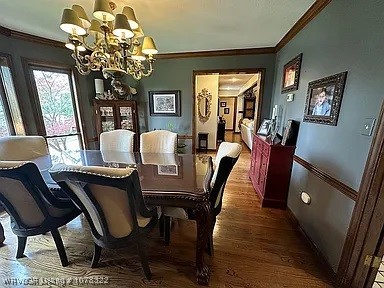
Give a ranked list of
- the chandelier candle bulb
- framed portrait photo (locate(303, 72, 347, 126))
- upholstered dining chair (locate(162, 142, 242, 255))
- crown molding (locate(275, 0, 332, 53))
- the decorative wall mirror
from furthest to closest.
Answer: the decorative wall mirror, the chandelier candle bulb, crown molding (locate(275, 0, 332, 53)), framed portrait photo (locate(303, 72, 347, 126)), upholstered dining chair (locate(162, 142, 242, 255))

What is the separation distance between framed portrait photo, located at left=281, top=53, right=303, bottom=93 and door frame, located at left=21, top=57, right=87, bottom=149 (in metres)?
3.79

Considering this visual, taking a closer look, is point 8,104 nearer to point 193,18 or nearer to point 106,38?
point 106,38

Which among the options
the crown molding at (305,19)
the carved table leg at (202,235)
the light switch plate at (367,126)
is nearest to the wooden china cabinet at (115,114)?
the crown molding at (305,19)

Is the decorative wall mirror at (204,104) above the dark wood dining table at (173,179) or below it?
above

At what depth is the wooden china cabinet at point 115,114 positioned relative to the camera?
12.7 feet

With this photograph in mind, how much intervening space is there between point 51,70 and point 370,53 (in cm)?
426

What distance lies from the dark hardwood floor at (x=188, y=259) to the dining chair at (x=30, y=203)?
0.72 feet

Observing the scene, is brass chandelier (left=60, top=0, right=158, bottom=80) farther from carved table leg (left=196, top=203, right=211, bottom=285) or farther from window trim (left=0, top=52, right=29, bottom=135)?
window trim (left=0, top=52, right=29, bottom=135)

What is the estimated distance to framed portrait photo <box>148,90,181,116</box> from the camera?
13.3ft

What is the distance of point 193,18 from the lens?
2.19 meters

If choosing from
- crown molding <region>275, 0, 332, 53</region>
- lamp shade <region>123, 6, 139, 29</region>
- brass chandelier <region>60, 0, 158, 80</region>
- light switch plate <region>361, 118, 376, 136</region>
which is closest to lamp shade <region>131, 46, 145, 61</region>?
brass chandelier <region>60, 0, 158, 80</region>

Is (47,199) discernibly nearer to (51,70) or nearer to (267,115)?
(51,70)

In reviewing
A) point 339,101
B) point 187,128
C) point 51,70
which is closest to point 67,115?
point 51,70

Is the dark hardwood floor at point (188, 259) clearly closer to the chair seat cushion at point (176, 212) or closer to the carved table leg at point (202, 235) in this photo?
the carved table leg at point (202, 235)
